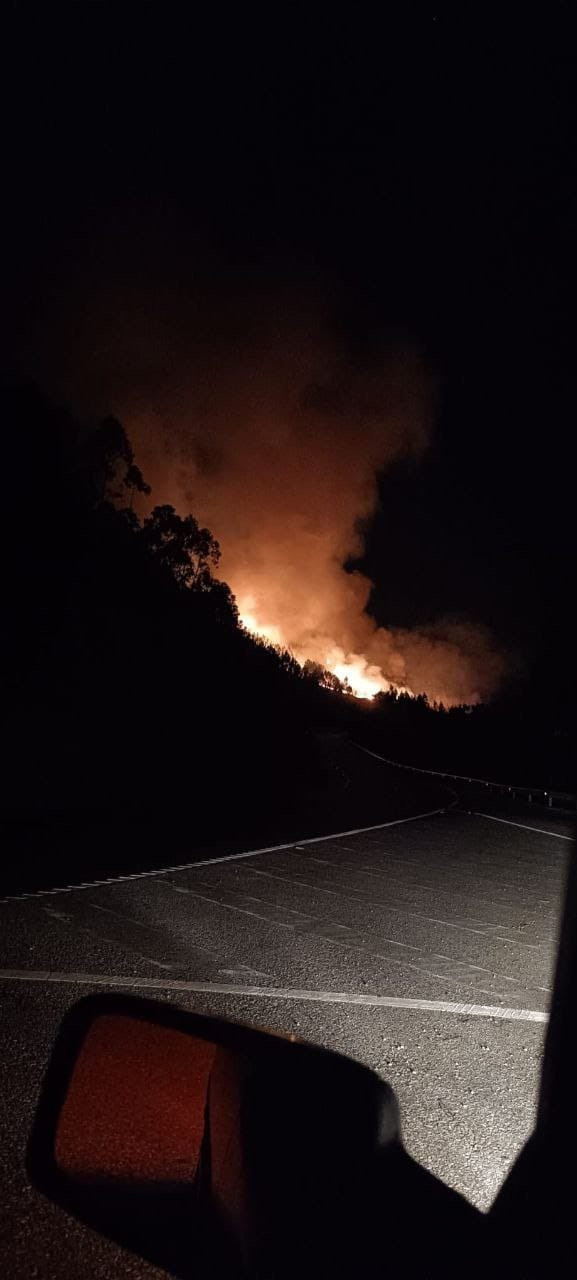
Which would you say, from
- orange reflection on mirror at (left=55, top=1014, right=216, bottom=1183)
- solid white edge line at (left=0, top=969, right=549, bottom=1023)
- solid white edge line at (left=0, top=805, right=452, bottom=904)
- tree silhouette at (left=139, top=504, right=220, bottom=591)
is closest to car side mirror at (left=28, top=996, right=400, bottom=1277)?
orange reflection on mirror at (left=55, top=1014, right=216, bottom=1183)

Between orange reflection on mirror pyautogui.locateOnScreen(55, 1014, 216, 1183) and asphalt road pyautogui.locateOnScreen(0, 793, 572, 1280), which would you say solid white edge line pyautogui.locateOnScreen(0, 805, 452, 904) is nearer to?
asphalt road pyautogui.locateOnScreen(0, 793, 572, 1280)

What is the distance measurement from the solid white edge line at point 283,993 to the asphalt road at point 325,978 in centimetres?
2

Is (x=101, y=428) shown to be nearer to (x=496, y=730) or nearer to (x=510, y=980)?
(x=510, y=980)

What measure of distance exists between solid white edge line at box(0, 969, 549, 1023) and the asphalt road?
2cm

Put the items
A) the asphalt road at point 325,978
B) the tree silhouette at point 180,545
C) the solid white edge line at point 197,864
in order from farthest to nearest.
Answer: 1. the tree silhouette at point 180,545
2. the solid white edge line at point 197,864
3. the asphalt road at point 325,978

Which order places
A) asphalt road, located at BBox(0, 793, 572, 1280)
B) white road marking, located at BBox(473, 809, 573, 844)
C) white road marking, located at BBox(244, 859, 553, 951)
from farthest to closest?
white road marking, located at BBox(473, 809, 573, 844) → white road marking, located at BBox(244, 859, 553, 951) → asphalt road, located at BBox(0, 793, 572, 1280)

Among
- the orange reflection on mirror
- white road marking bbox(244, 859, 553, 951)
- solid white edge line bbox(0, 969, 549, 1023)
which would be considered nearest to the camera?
the orange reflection on mirror

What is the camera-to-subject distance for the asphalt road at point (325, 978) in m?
3.23

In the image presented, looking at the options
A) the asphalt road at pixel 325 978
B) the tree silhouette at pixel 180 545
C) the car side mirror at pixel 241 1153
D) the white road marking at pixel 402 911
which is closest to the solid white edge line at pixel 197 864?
the asphalt road at pixel 325 978

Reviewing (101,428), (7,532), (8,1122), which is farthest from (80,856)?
(101,428)

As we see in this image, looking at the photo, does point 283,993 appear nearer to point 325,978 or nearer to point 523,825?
point 325,978

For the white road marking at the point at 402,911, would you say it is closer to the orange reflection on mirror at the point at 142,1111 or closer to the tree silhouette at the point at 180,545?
the orange reflection on mirror at the point at 142,1111

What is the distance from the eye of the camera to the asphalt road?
3.23m

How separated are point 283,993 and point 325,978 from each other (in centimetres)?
59
